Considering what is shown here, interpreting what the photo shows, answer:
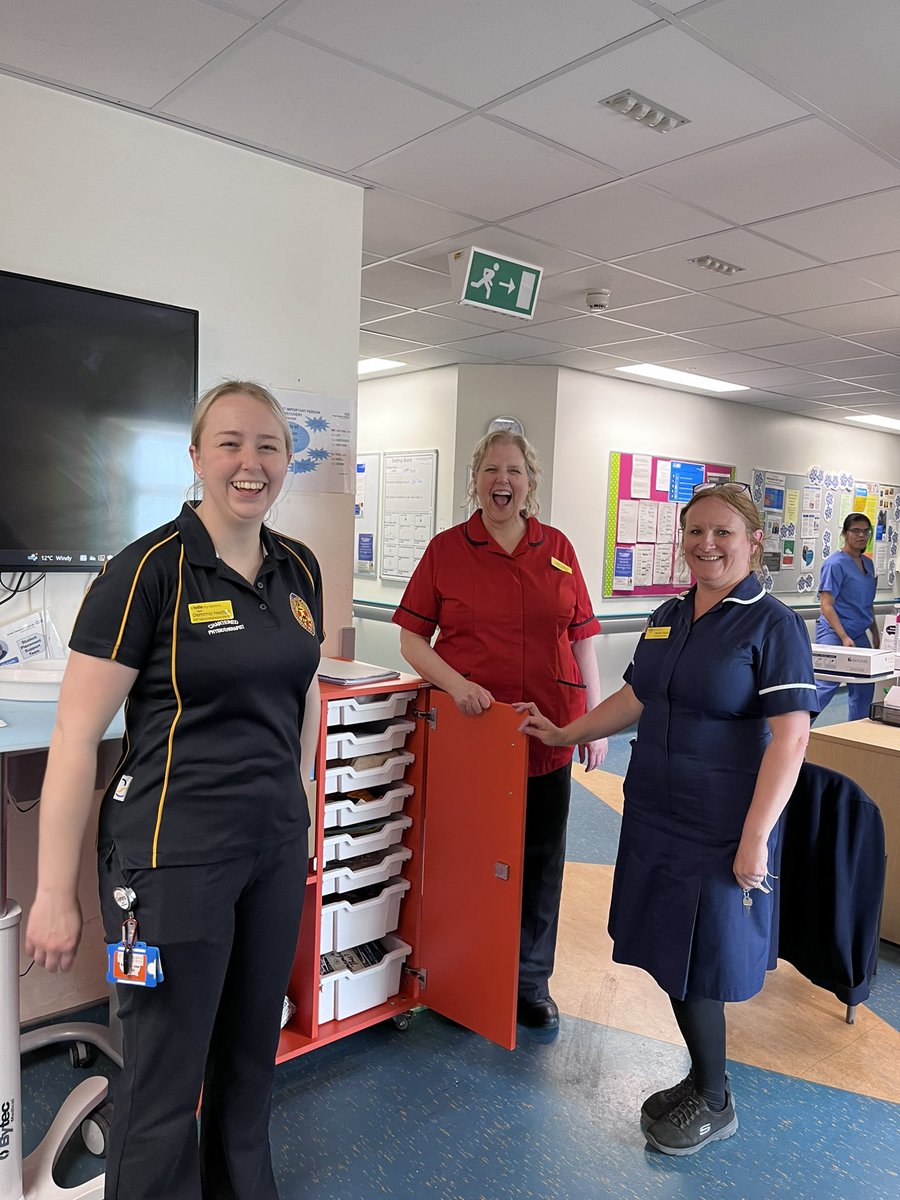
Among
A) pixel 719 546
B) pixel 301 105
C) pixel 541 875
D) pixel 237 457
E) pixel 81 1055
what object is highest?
pixel 301 105

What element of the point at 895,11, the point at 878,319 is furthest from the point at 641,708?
the point at 878,319

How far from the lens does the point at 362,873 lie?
248 cm

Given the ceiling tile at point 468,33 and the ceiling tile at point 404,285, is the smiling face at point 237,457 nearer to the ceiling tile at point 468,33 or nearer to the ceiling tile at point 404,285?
the ceiling tile at point 468,33

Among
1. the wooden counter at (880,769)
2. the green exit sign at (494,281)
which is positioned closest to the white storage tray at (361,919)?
the wooden counter at (880,769)

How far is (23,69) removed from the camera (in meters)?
2.25

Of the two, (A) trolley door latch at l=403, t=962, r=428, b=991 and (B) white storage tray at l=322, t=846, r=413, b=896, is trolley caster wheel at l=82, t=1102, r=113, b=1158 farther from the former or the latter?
(A) trolley door latch at l=403, t=962, r=428, b=991

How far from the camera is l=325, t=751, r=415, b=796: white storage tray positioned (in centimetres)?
240

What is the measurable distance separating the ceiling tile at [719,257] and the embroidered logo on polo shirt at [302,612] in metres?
2.55

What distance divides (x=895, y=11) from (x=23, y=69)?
6.87 feet

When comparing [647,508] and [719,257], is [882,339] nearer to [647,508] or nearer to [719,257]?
[719,257]

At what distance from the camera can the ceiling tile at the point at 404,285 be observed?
4.01m

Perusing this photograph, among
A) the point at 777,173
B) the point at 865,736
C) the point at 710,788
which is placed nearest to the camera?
the point at 710,788

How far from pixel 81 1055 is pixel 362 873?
0.87 metres

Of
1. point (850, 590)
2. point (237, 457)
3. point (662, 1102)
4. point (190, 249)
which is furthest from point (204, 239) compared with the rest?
point (850, 590)
